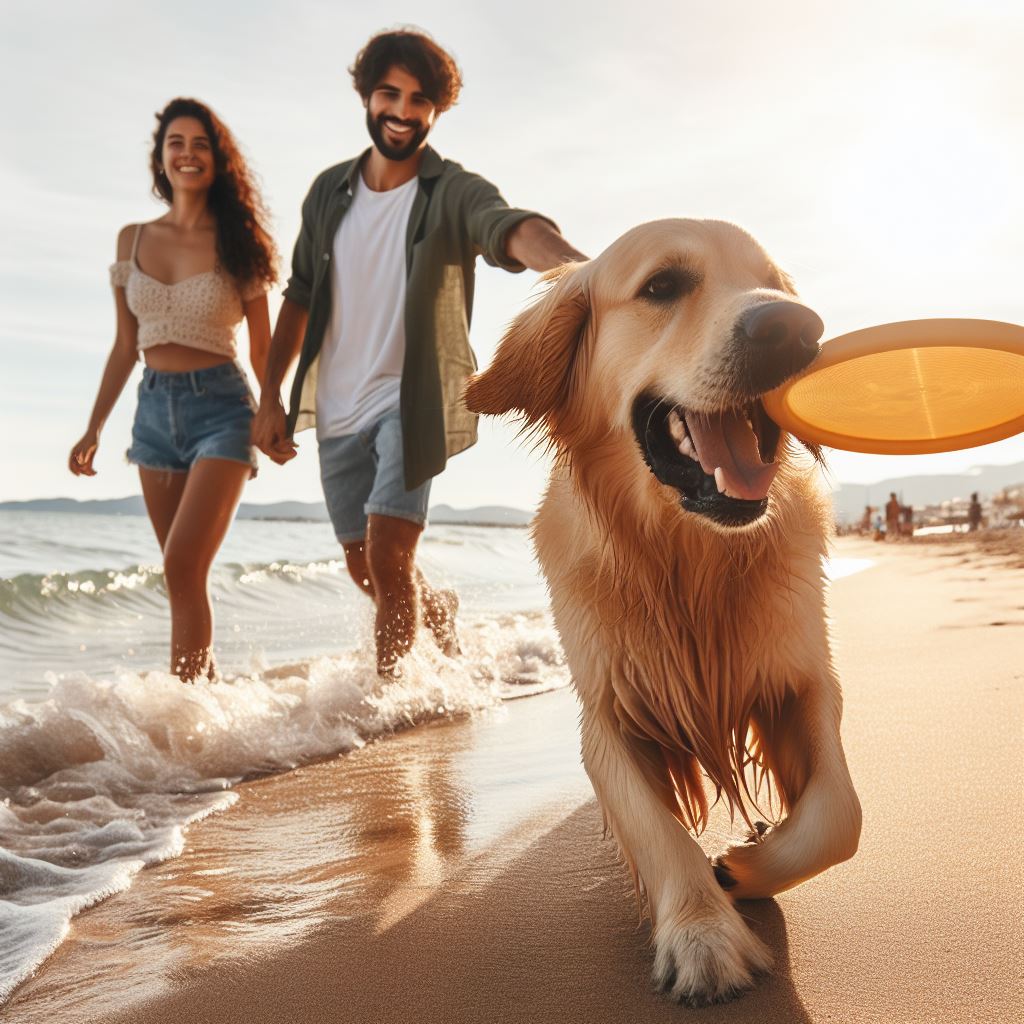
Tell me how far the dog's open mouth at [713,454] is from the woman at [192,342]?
8.30 feet

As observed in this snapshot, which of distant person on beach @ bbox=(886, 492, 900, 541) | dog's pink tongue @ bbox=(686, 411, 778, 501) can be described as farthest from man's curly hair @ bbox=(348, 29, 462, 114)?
distant person on beach @ bbox=(886, 492, 900, 541)

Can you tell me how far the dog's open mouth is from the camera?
212 centimetres

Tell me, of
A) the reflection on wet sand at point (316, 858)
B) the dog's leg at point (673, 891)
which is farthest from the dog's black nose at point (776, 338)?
the reflection on wet sand at point (316, 858)

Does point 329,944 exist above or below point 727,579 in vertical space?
below

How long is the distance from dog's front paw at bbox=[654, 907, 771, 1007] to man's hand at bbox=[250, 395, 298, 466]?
9.76ft

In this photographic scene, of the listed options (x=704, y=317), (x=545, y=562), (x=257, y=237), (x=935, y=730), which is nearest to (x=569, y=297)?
(x=704, y=317)

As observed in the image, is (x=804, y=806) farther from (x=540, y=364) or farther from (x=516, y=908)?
(x=540, y=364)

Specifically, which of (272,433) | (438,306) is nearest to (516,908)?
(438,306)

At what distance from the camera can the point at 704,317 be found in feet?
7.06

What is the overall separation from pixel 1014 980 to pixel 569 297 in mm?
1610

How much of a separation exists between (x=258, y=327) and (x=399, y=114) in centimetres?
117

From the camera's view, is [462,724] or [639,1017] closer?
[639,1017]

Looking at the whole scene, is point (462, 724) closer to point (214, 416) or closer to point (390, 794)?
point (390, 794)

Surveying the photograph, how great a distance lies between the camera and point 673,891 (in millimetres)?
1903
